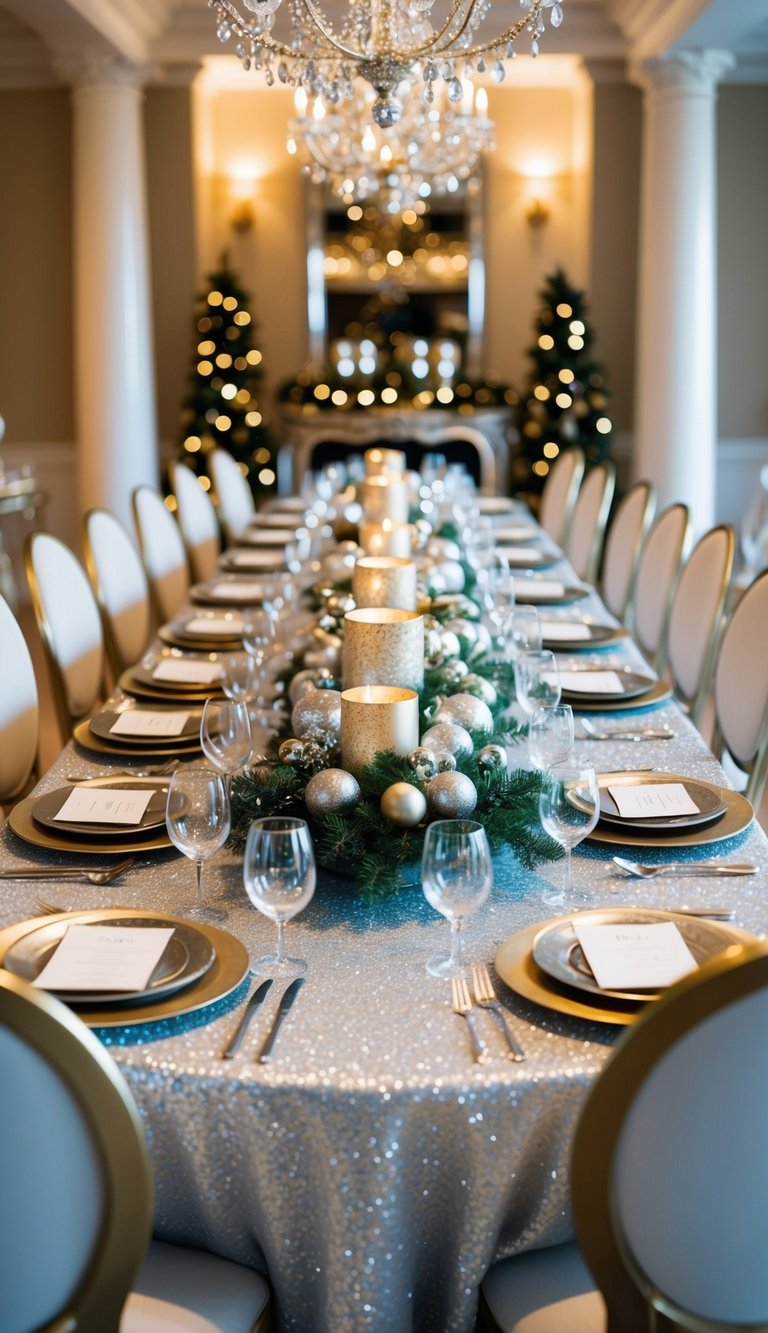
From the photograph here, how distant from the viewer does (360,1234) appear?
1389 mm

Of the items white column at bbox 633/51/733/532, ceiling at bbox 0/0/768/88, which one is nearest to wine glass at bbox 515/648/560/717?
ceiling at bbox 0/0/768/88

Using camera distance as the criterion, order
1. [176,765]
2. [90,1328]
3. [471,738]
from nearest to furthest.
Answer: [90,1328], [471,738], [176,765]

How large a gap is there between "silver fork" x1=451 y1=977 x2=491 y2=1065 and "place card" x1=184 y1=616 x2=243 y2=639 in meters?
1.88

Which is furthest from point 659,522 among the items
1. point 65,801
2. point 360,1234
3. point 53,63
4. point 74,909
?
point 53,63

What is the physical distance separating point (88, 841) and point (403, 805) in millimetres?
531

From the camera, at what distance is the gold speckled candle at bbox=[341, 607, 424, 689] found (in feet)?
6.94

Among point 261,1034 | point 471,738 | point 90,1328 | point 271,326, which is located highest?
point 271,326

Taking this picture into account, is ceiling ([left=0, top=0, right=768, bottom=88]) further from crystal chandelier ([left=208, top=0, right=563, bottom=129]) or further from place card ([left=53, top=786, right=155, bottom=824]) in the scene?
place card ([left=53, top=786, right=155, bottom=824])

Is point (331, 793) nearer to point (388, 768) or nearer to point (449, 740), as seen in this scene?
point (388, 768)

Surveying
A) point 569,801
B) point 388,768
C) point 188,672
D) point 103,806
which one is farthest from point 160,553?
point 569,801

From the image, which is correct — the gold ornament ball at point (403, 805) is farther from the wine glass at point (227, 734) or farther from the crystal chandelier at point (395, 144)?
the crystal chandelier at point (395, 144)

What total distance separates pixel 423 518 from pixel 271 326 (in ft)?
14.2

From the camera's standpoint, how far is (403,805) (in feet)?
5.96

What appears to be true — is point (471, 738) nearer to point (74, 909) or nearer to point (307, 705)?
point (307, 705)
